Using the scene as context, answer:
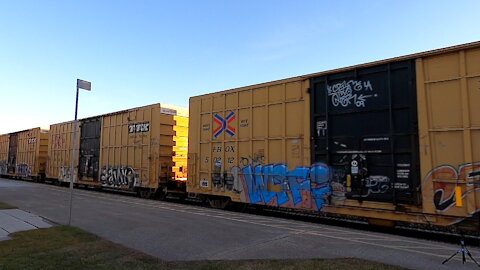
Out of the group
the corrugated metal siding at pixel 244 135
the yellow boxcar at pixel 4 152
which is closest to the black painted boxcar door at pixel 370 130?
the corrugated metal siding at pixel 244 135

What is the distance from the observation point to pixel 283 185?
10.0 metres

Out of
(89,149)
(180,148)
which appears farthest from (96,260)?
(89,149)

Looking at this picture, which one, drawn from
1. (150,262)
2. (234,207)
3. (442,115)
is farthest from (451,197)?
(234,207)

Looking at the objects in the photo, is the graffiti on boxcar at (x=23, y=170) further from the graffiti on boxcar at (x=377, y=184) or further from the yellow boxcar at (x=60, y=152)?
the graffiti on boxcar at (x=377, y=184)

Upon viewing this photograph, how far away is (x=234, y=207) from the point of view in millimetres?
12078

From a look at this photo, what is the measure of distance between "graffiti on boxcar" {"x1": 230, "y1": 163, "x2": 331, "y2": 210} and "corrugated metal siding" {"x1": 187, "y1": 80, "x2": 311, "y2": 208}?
0.04m

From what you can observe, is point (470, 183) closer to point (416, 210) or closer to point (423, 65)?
point (416, 210)

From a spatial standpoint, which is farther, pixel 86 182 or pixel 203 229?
pixel 86 182

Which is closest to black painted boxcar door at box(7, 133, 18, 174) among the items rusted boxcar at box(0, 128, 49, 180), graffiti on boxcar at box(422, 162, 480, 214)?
rusted boxcar at box(0, 128, 49, 180)

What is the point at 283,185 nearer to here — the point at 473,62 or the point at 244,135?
the point at 244,135

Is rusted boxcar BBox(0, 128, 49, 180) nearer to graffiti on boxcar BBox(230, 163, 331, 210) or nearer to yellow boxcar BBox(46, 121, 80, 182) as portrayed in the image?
yellow boxcar BBox(46, 121, 80, 182)

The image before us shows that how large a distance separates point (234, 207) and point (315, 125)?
14.7ft

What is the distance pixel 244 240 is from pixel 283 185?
11.3 feet

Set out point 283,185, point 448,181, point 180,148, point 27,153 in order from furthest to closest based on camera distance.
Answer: point 27,153 → point 180,148 → point 283,185 → point 448,181
